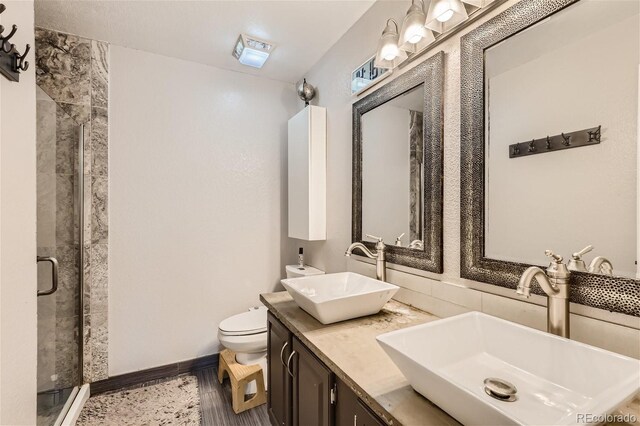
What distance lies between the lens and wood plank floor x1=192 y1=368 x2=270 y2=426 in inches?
74.4

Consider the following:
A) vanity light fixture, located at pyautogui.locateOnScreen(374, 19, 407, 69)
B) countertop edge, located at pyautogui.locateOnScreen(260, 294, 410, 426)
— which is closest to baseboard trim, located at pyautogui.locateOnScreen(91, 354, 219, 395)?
countertop edge, located at pyautogui.locateOnScreen(260, 294, 410, 426)

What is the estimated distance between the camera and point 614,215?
0.85 m

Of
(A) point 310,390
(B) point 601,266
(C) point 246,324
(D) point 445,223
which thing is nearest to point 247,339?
(C) point 246,324

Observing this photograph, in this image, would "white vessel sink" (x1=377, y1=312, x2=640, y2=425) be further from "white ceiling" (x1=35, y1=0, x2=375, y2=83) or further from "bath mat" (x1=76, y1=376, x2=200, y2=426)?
"white ceiling" (x1=35, y1=0, x2=375, y2=83)

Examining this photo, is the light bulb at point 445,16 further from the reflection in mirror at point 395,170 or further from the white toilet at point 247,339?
the white toilet at point 247,339

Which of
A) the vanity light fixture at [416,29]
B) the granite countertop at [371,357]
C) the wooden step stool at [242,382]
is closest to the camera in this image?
the granite countertop at [371,357]

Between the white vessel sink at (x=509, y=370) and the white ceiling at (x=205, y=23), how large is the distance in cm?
189

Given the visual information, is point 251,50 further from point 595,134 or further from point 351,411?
point 351,411

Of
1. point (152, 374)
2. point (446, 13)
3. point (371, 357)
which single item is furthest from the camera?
point (152, 374)

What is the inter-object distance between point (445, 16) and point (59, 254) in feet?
8.12

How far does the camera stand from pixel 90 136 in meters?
A: 2.14

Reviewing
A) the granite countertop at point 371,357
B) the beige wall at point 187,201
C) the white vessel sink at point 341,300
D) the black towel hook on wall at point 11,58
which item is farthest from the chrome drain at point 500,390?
the beige wall at point 187,201

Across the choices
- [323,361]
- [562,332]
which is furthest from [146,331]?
[562,332]

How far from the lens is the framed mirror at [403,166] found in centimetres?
139
